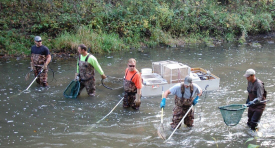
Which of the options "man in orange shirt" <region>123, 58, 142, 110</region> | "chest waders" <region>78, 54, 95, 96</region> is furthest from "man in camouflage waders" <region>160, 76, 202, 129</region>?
"chest waders" <region>78, 54, 95, 96</region>

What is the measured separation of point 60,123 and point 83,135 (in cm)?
95

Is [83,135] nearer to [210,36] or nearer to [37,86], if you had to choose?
[37,86]

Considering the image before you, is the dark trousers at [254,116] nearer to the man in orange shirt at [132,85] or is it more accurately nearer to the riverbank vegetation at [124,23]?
the man in orange shirt at [132,85]

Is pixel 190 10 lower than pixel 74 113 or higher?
higher

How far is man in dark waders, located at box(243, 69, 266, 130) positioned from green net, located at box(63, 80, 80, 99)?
4.87m

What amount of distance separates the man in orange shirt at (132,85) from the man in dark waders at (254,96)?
265 cm

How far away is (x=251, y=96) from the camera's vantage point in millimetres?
6852

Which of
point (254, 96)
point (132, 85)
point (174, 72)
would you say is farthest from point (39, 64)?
point (254, 96)

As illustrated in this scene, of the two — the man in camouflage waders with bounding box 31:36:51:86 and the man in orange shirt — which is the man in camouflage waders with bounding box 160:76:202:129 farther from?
the man in camouflage waders with bounding box 31:36:51:86

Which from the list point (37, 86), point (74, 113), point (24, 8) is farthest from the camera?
point (24, 8)

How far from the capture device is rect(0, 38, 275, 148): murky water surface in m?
6.75

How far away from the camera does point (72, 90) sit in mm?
9312

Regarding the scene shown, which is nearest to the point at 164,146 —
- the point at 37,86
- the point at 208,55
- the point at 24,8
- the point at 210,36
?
the point at 37,86

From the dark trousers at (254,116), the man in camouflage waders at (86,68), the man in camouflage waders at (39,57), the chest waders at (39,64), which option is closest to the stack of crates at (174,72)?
the man in camouflage waders at (86,68)
